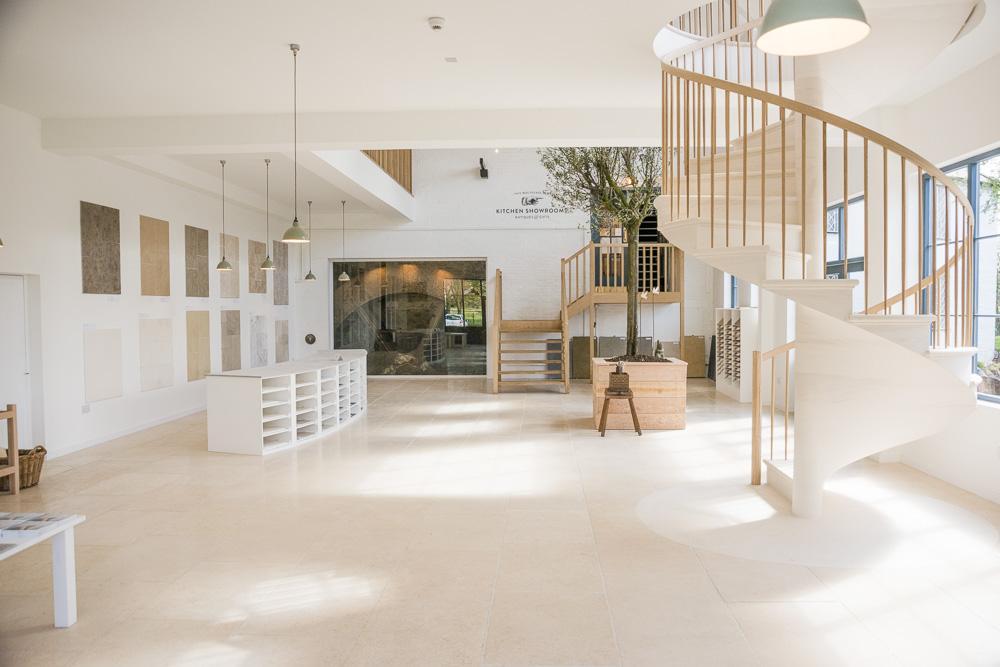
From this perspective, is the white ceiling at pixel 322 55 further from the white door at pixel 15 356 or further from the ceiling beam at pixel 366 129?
the white door at pixel 15 356

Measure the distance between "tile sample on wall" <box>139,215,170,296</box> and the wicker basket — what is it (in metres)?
3.07

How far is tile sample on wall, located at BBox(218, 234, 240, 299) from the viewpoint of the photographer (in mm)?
10430

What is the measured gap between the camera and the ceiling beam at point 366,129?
6.56 meters

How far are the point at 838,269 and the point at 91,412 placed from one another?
887cm

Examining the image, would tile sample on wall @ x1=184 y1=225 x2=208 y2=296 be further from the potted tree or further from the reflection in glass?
the potted tree

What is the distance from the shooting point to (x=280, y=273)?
1267 centimetres

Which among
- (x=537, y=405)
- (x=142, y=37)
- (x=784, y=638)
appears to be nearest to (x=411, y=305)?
(x=537, y=405)

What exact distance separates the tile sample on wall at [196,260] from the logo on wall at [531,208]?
5.62 m

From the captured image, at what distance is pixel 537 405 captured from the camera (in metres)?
10.0

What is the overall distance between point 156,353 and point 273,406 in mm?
2375

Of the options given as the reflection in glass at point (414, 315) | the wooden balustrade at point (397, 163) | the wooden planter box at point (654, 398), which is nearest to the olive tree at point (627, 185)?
the wooden planter box at point (654, 398)

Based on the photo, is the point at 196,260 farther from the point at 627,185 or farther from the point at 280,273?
the point at 627,185

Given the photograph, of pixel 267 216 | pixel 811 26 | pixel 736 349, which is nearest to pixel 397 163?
pixel 267 216

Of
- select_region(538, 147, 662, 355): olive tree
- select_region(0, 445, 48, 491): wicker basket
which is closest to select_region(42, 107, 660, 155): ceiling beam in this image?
select_region(538, 147, 662, 355): olive tree
